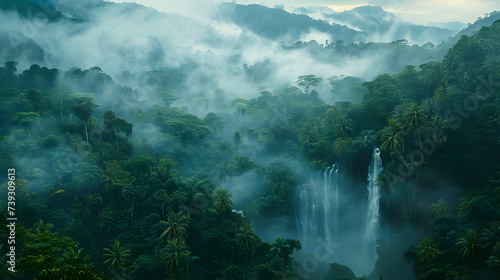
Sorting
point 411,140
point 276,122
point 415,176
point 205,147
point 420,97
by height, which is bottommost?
point 205,147

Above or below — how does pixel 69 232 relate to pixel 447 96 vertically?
below

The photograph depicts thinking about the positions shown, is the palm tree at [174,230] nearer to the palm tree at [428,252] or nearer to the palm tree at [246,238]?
the palm tree at [246,238]

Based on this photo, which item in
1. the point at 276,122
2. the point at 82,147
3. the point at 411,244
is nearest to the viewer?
the point at 411,244

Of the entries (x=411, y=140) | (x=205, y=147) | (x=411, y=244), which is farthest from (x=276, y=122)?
(x=411, y=244)

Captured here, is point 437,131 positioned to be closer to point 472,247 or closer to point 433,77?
point 433,77

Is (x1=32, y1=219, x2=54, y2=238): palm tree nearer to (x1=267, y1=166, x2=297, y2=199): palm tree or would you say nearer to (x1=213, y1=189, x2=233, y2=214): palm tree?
(x1=213, y1=189, x2=233, y2=214): palm tree

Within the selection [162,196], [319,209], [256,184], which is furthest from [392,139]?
[162,196]

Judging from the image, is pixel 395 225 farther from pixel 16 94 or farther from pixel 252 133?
pixel 16 94

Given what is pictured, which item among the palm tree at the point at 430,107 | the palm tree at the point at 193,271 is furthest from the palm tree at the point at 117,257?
the palm tree at the point at 430,107
